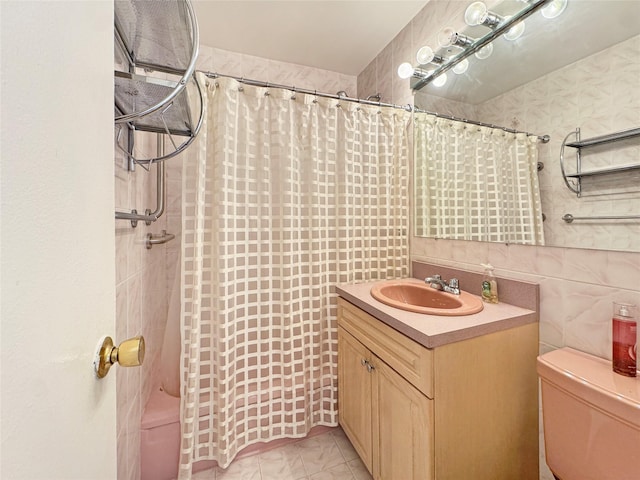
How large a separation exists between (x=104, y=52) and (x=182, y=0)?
0.44 meters

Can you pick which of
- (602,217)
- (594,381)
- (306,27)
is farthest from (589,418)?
(306,27)

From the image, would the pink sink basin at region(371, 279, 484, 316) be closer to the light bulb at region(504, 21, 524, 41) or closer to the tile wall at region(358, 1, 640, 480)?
the tile wall at region(358, 1, 640, 480)

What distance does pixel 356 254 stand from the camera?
158 cm

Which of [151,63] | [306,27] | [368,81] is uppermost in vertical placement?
[306,27]

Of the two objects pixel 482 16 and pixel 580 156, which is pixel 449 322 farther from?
pixel 482 16

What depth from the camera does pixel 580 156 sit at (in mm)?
902

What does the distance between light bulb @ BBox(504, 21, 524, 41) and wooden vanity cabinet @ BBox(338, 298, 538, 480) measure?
4.02 feet

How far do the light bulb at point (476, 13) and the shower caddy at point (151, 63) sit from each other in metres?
1.23

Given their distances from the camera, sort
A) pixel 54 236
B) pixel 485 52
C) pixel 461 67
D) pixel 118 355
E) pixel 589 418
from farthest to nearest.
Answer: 1. pixel 461 67
2. pixel 485 52
3. pixel 589 418
4. pixel 118 355
5. pixel 54 236

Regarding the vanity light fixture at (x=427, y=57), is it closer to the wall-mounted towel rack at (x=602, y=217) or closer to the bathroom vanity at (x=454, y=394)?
the wall-mounted towel rack at (x=602, y=217)

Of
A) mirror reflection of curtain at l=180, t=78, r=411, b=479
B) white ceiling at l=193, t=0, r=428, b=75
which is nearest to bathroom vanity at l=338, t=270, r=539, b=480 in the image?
mirror reflection of curtain at l=180, t=78, r=411, b=479

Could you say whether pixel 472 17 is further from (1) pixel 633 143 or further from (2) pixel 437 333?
(2) pixel 437 333

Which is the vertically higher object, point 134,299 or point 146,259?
point 146,259

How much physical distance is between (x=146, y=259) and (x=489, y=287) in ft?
5.42
